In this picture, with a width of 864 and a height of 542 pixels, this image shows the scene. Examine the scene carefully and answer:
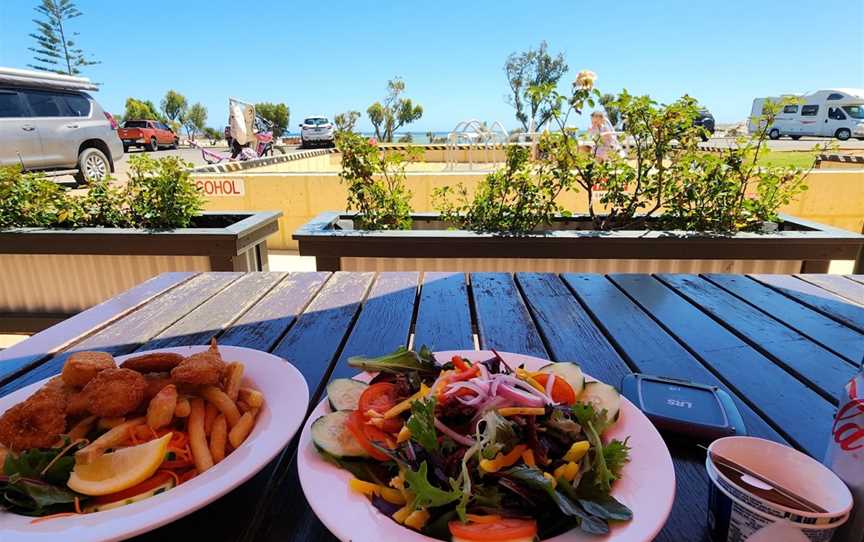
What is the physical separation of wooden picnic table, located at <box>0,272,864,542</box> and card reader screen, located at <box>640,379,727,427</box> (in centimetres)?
5

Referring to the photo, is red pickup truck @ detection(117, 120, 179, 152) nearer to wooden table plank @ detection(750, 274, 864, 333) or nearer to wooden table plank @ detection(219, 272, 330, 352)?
wooden table plank @ detection(219, 272, 330, 352)

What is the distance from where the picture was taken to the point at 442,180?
5562 millimetres

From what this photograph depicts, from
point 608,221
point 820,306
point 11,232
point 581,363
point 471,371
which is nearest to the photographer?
point 471,371

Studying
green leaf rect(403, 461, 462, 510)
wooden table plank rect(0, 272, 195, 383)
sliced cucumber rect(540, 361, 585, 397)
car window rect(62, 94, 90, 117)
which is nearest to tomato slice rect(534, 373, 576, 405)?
sliced cucumber rect(540, 361, 585, 397)

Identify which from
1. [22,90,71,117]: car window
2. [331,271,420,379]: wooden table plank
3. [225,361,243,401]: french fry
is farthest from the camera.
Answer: [22,90,71,117]: car window

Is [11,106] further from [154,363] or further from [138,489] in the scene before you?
[138,489]

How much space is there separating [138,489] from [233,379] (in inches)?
9.3

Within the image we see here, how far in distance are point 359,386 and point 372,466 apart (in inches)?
7.4

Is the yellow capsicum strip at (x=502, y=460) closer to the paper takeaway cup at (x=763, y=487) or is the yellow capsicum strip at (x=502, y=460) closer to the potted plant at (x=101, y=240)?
the paper takeaway cup at (x=763, y=487)

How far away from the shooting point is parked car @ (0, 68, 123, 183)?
8.86 meters

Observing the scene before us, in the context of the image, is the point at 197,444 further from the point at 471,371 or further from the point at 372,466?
the point at 471,371

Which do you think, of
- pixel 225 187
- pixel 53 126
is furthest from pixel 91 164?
pixel 225 187

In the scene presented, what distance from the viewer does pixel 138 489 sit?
65cm

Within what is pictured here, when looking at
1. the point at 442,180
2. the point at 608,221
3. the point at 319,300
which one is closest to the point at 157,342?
the point at 319,300
